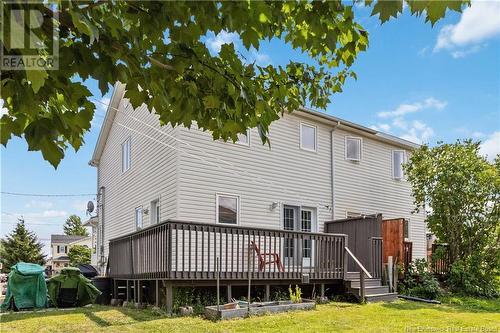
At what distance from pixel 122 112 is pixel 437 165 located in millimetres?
10610

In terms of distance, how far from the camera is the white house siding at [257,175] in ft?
38.5

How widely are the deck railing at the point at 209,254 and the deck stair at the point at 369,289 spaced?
325mm

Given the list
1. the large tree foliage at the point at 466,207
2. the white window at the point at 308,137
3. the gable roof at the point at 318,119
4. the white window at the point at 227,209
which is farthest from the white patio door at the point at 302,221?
the large tree foliage at the point at 466,207

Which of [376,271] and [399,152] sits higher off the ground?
[399,152]

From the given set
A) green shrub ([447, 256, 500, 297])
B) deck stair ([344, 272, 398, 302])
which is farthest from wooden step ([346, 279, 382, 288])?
green shrub ([447, 256, 500, 297])

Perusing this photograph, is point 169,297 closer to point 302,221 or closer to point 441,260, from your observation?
point 302,221

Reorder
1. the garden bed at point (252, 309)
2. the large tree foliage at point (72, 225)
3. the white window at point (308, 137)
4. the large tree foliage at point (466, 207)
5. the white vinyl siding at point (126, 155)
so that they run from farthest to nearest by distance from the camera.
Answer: the large tree foliage at point (72, 225) → the white vinyl siding at point (126, 155) → the white window at point (308, 137) → the large tree foliage at point (466, 207) → the garden bed at point (252, 309)

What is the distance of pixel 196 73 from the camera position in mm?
3605

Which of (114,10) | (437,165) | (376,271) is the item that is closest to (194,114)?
(114,10)

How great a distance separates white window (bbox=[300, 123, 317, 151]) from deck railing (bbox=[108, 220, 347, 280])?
3560 millimetres

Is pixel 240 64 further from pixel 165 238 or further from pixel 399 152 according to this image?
pixel 399 152

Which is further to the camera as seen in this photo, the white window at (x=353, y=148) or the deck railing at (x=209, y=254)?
the white window at (x=353, y=148)

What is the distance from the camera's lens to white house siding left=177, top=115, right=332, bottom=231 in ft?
38.5

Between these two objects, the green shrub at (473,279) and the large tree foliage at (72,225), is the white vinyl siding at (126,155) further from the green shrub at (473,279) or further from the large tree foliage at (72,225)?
the large tree foliage at (72,225)
